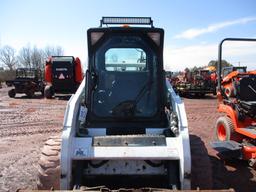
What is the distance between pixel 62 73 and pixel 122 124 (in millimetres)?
15766

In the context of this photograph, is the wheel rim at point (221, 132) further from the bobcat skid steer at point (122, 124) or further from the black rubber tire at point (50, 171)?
the black rubber tire at point (50, 171)

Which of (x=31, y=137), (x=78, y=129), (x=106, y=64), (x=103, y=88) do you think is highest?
(x=106, y=64)

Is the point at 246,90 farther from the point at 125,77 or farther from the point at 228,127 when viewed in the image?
the point at 125,77

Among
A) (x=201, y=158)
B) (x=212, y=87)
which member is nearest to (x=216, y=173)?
(x=201, y=158)

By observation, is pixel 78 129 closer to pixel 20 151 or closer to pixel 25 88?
pixel 20 151

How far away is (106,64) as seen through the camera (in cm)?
448

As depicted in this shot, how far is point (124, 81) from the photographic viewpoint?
4504mm

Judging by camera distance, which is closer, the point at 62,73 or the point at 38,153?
the point at 38,153

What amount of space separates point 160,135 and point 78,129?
0.99 metres

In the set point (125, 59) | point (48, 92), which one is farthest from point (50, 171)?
point (48, 92)

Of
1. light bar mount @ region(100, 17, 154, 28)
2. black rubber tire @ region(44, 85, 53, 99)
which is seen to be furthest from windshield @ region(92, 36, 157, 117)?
black rubber tire @ region(44, 85, 53, 99)

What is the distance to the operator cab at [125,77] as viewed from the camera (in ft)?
14.2

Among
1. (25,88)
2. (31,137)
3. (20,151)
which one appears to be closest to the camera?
(20,151)

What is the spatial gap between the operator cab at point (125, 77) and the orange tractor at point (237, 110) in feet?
8.27
